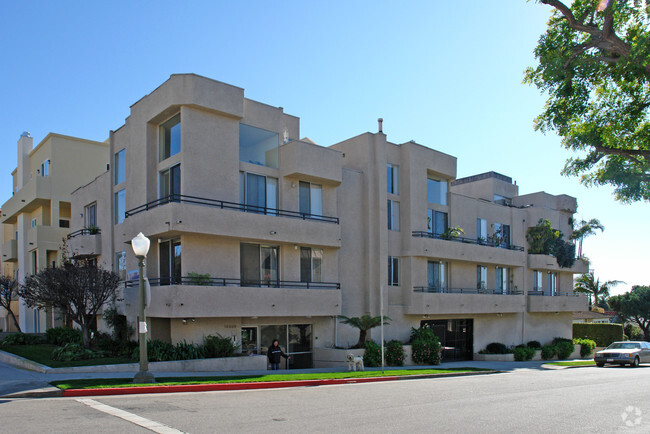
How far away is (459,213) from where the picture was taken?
3278cm

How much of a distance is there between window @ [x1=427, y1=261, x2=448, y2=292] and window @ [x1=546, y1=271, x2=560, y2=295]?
13.3 metres

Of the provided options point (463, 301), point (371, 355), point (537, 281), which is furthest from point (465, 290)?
point (371, 355)

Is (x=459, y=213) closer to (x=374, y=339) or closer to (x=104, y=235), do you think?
(x=374, y=339)

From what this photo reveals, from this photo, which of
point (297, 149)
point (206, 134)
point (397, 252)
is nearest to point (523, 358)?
point (397, 252)

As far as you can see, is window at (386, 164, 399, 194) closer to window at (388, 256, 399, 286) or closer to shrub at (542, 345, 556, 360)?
window at (388, 256, 399, 286)

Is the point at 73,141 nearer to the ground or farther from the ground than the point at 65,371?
farther from the ground

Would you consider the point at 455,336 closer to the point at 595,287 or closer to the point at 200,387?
the point at 200,387

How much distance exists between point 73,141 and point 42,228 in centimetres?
541

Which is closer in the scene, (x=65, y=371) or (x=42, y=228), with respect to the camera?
(x=65, y=371)

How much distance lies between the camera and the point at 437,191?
104 feet

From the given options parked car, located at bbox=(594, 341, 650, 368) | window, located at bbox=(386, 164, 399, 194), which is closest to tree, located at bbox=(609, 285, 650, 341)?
parked car, located at bbox=(594, 341, 650, 368)

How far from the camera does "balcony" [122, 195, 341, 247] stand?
2000 cm

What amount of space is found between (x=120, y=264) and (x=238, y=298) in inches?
286

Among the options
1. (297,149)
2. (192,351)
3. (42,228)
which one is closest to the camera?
(192,351)
